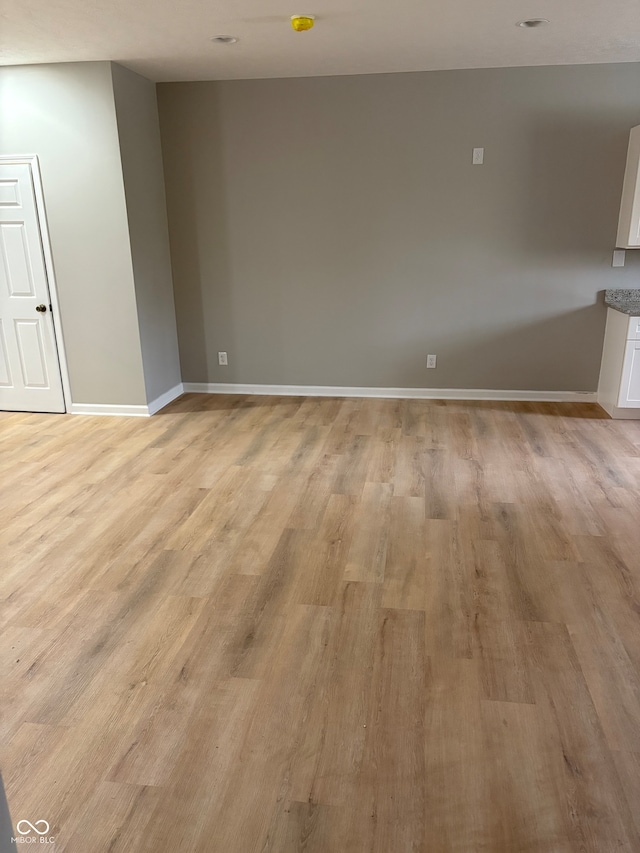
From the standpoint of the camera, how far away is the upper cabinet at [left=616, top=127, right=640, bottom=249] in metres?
4.51

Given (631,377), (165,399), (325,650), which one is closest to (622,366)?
(631,377)

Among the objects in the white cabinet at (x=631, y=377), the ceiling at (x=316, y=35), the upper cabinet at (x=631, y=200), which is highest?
the ceiling at (x=316, y=35)

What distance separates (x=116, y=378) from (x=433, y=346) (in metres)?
2.71

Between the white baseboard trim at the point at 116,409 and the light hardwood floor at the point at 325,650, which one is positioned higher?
the white baseboard trim at the point at 116,409

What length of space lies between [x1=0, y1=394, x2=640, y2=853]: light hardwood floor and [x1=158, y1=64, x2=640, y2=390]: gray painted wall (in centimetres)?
141

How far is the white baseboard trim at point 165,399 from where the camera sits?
17.1ft

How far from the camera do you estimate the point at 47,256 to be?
190 inches

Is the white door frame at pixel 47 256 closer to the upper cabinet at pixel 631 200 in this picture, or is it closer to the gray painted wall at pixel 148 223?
the gray painted wall at pixel 148 223

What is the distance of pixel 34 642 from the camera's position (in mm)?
2387

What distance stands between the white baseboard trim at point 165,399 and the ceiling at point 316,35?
8.31ft

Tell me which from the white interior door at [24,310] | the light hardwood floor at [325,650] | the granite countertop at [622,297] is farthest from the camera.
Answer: the granite countertop at [622,297]

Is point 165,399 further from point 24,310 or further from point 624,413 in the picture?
point 624,413

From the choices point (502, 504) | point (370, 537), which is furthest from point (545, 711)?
point (502, 504)

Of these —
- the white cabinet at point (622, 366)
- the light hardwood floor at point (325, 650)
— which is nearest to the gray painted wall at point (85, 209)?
the light hardwood floor at point (325, 650)
